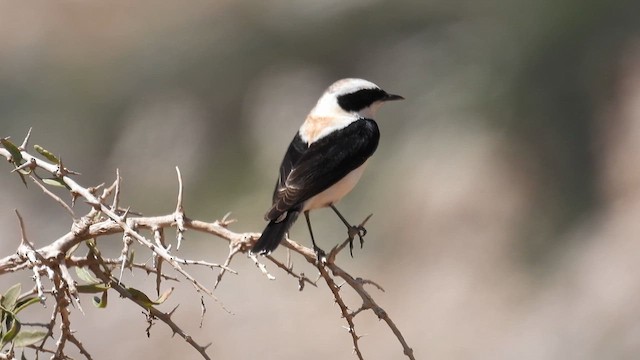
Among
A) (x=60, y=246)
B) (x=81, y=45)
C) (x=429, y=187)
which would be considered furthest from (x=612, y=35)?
(x=60, y=246)

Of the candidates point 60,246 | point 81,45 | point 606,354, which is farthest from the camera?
point 81,45

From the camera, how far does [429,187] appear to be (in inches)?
476

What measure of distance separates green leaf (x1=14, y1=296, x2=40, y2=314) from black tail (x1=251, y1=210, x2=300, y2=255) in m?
0.74

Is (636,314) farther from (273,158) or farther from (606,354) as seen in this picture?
(273,158)

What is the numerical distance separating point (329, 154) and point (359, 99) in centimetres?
65

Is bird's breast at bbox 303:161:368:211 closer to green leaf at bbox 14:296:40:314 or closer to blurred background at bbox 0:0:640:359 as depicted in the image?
green leaf at bbox 14:296:40:314

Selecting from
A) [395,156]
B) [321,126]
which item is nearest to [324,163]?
[321,126]

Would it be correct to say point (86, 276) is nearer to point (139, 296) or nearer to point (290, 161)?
point (139, 296)

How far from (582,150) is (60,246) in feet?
30.0

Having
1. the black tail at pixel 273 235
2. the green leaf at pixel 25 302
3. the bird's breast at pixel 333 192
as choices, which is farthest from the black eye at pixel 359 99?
the green leaf at pixel 25 302

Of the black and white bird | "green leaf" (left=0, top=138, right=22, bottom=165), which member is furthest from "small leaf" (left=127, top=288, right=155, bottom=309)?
the black and white bird

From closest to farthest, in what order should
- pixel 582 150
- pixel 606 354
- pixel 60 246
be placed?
pixel 60 246 → pixel 606 354 → pixel 582 150

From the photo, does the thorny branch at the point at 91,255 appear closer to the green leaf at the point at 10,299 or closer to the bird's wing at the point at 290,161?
the green leaf at the point at 10,299

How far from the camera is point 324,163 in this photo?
5.31 metres
